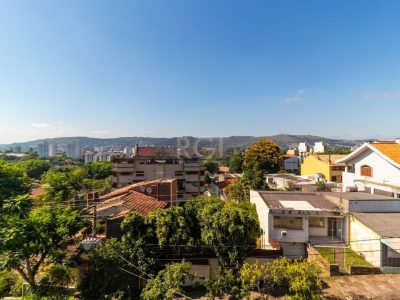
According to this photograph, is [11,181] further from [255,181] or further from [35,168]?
[35,168]

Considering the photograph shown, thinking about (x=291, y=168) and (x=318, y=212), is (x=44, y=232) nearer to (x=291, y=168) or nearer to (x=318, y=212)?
(x=318, y=212)

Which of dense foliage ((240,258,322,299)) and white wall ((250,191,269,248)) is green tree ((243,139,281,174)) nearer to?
white wall ((250,191,269,248))

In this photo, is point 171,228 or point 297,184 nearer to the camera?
point 171,228

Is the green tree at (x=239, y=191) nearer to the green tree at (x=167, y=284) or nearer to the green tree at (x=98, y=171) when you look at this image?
the green tree at (x=167, y=284)

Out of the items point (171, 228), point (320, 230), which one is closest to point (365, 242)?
point (320, 230)


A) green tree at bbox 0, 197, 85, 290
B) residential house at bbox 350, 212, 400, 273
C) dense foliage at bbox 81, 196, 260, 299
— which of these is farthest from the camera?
residential house at bbox 350, 212, 400, 273

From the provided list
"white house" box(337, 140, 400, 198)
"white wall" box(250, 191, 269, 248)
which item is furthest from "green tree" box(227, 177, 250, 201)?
"white house" box(337, 140, 400, 198)

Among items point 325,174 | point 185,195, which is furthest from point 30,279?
point 325,174
